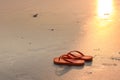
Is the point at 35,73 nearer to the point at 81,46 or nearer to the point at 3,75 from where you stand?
the point at 3,75

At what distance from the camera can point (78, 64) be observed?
221 centimetres

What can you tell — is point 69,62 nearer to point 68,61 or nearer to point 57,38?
point 68,61

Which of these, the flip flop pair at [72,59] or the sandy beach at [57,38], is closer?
the sandy beach at [57,38]

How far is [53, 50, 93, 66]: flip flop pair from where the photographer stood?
2.24 m

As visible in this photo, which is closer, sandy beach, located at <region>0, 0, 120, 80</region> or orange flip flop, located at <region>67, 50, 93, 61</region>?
sandy beach, located at <region>0, 0, 120, 80</region>

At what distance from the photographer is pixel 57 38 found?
2750 mm

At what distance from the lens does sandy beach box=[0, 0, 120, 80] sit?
213 centimetres

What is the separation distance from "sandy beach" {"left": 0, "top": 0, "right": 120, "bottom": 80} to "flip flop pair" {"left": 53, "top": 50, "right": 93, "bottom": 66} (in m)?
0.03

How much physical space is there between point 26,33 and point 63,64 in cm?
79

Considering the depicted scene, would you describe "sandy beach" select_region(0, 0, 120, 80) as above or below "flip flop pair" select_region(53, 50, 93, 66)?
below

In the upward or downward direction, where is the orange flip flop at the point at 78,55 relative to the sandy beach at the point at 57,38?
upward

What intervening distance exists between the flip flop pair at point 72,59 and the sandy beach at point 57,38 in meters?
0.03

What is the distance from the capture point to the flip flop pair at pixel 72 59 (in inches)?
88.1

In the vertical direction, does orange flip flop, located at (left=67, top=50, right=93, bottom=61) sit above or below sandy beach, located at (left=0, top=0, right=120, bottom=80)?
above
